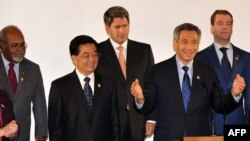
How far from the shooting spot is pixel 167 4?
635 cm

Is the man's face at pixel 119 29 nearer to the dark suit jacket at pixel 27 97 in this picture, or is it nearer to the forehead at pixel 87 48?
the forehead at pixel 87 48

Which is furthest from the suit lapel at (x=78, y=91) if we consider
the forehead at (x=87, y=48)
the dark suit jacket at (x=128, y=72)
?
the dark suit jacket at (x=128, y=72)

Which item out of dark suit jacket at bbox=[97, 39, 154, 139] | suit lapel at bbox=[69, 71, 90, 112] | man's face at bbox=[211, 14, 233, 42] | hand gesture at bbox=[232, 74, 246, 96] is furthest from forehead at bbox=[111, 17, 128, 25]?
hand gesture at bbox=[232, 74, 246, 96]

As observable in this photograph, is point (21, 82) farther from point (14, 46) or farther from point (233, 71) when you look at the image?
point (233, 71)

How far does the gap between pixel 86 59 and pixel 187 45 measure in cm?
76

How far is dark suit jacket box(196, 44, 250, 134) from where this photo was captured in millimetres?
5367

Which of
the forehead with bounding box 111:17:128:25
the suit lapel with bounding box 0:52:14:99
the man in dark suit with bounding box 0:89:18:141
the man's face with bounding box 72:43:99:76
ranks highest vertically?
the forehead with bounding box 111:17:128:25

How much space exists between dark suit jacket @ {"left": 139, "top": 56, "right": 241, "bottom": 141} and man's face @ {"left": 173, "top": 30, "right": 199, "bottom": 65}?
9 cm

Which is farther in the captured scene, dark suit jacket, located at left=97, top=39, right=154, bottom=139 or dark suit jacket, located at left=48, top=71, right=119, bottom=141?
dark suit jacket, located at left=97, top=39, right=154, bottom=139

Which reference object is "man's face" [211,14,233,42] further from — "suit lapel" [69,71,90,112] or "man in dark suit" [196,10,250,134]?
"suit lapel" [69,71,90,112]

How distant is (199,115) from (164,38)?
181 centimetres

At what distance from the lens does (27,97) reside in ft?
17.3

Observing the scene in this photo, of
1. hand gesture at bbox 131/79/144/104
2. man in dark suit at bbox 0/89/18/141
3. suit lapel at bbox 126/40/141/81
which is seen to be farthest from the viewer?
suit lapel at bbox 126/40/141/81

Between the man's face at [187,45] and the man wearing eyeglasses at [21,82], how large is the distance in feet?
4.24
